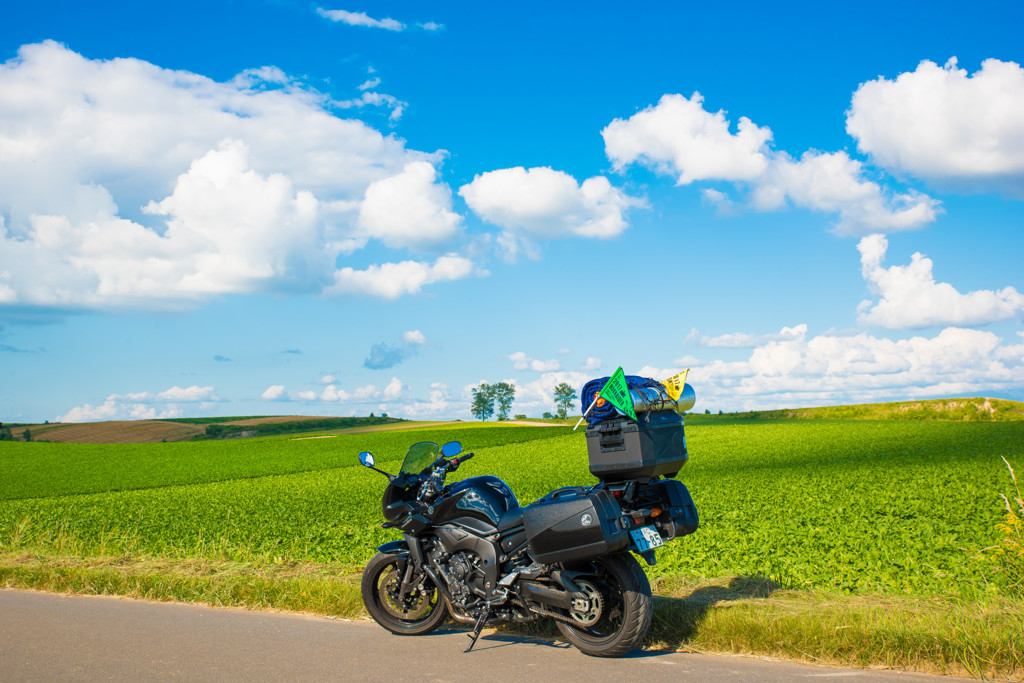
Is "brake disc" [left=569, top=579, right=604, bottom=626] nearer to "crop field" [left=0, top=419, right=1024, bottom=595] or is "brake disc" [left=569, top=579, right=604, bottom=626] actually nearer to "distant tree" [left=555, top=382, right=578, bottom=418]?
"crop field" [left=0, top=419, right=1024, bottom=595]

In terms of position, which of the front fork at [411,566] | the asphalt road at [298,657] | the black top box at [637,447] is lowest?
the asphalt road at [298,657]

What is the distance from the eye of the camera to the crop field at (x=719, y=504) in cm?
947

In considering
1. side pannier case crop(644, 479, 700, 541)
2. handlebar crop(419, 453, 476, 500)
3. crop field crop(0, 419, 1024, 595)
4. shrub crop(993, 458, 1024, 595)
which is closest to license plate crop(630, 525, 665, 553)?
side pannier case crop(644, 479, 700, 541)

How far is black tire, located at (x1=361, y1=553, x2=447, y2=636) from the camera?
20.7 feet

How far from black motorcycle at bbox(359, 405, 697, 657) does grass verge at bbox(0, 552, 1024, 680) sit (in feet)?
1.98

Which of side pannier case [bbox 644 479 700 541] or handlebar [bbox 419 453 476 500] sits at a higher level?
handlebar [bbox 419 453 476 500]

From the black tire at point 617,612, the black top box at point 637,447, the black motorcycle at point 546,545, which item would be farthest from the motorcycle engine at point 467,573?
the black top box at point 637,447

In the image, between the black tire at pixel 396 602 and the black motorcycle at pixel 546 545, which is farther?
the black tire at pixel 396 602

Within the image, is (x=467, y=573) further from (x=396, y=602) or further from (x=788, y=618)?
(x=788, y=618)

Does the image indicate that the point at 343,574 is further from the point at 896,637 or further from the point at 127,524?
the point at 127,524

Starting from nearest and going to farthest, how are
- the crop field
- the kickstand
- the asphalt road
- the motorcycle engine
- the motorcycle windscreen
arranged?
the asphalt road
the kickstand
the motorcycle engine
the motorcycle windscreen
the crop field

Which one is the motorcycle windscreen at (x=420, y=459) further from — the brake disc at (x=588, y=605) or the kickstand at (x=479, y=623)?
the brake disc at (x=588, y=605)

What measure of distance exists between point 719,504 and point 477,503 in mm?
10322

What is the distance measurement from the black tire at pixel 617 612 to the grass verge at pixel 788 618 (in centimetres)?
50
